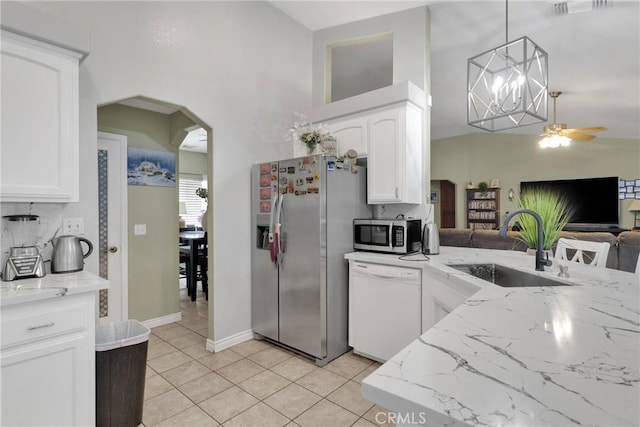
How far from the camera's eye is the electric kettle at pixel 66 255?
1868mm

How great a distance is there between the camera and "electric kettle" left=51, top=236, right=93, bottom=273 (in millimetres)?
1868

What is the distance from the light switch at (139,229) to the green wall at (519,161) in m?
7.10

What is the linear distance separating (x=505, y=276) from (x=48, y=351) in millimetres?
2524

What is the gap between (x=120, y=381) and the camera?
1.80m

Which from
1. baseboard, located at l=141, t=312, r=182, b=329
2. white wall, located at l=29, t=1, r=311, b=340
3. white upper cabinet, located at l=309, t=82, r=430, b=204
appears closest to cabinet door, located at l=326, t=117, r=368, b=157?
white upper cabinet, located at l=309, t=82, r=430, b=204

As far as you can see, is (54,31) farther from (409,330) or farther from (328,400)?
(409,330)

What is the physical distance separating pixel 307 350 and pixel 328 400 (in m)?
0.60

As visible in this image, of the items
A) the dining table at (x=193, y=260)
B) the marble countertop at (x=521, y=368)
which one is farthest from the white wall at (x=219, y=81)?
the marble countertop at (x=521, y=368)

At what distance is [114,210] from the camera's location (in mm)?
3252

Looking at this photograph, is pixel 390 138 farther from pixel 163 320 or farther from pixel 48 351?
pixel 163 320

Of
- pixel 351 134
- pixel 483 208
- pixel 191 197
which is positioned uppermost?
pixel 351 134

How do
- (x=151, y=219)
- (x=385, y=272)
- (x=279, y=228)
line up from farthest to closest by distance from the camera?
(x=151, y=219) < (x=279, y=228) < (x=385, y=272)

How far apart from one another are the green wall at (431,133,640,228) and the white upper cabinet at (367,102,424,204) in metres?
5.50

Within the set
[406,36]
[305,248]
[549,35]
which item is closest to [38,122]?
[305,248]
